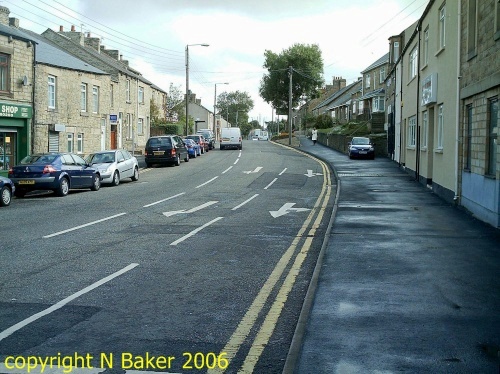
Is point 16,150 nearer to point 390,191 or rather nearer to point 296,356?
point 390,191

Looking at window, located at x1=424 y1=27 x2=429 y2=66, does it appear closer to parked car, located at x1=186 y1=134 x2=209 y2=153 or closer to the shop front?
the shop front

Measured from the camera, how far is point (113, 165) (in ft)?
87.9

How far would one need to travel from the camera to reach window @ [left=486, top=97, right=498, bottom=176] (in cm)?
1353

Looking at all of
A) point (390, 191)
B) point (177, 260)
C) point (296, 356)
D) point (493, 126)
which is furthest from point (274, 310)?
point (390, 191)

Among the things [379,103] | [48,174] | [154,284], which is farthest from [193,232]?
[379,103]

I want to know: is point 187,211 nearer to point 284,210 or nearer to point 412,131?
point 284,210

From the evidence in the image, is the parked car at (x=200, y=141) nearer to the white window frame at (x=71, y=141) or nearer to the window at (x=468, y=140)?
the white window frame at (x=71, y=141)

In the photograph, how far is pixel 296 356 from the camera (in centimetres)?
509

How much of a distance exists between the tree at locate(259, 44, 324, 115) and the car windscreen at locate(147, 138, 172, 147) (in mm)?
57107

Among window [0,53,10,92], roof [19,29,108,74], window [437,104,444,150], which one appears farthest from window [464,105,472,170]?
roof [19,29,108,74]

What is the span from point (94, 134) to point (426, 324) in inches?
1402

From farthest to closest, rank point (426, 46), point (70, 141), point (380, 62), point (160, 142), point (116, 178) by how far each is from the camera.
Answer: point (380, 62) → point (160, 142) → point (70, 141) → point (116, 178) → point (426, 46)

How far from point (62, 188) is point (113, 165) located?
17.5 feet

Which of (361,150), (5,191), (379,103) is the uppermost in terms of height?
(379,103)
